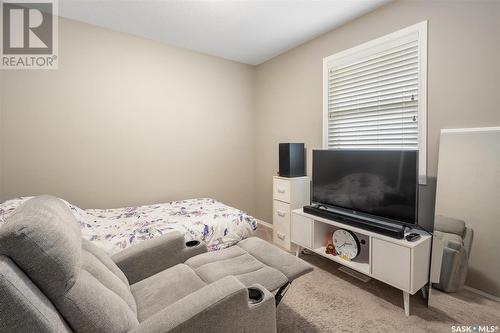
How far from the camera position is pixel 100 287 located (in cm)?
100

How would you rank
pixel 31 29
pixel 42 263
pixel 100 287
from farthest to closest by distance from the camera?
1. pixel 31 29
2. pixel 100 287
3. pixel 42 263

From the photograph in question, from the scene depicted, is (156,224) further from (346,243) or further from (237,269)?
(346,243)

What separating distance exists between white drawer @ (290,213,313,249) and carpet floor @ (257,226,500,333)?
46cm

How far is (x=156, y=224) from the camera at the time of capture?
7.23 feet

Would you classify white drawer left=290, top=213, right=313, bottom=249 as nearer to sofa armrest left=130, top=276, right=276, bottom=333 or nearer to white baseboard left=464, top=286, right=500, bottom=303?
white baseboard left=464, top=286, right=500, bottom=303

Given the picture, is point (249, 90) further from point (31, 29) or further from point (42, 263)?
point (42, 263)

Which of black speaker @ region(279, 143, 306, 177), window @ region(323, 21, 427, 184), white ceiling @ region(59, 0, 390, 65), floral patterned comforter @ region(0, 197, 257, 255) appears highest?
white ceiling @ region(59, 0, 390, 65)

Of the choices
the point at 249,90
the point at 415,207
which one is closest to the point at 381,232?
the point at 415,207

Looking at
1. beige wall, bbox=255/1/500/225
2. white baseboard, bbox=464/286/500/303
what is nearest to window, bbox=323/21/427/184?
beige wall, bbox=255/1/500/225

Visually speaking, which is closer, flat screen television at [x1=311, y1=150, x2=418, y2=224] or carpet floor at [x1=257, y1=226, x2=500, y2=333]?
carpet floor at [x1=257, y1=226, x2=500, y2=333]

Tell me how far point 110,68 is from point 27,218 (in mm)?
2551

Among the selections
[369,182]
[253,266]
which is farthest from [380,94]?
[253,266]

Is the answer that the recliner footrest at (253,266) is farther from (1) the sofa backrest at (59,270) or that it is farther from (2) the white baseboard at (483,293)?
(2) the white baseboard at (483,293)

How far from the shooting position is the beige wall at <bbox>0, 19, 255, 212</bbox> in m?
2.45
